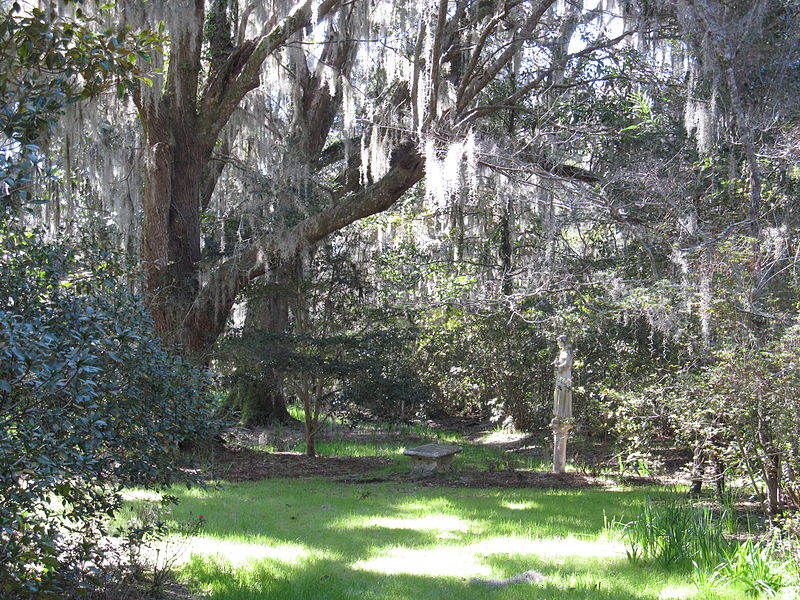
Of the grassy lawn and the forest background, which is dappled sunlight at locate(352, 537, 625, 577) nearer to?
the grassy lawn

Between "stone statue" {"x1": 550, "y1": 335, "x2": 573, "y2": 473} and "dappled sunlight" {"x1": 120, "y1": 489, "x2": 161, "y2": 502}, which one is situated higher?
"stone statue" {"x1": 550, "y1": 335, "x2": 573, "y2": 473}

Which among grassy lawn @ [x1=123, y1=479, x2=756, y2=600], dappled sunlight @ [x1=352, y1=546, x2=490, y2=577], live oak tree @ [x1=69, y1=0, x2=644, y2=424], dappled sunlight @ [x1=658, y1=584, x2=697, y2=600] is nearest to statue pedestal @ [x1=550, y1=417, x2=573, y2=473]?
grassy lawn @ [x1=123, y1=479, x2=756, y2=600]

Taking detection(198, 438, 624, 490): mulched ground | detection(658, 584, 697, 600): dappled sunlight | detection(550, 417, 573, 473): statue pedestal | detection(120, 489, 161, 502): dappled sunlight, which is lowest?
detection(198, 438, 624, 490): mulched ground

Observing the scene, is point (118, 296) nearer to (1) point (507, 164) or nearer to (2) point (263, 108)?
(1) point (507, 164)

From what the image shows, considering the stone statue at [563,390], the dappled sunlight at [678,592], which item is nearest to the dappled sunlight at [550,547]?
the dappled sunlight at [678,592]

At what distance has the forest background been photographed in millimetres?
3729

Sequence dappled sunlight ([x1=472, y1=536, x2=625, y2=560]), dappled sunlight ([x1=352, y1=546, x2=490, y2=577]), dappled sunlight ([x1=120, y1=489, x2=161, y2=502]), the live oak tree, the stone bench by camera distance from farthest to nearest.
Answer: the stone bench → the live oak tree → dappled sunlight ([x1=120, y1=489, x2=161, y2=502]) → dappled sunlight ([x1=472, y1=536, x2=625, y2=560]) → dappled sunlight ([x1=352, y1=546, x2=490, y2=577])

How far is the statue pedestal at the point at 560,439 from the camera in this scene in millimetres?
8867

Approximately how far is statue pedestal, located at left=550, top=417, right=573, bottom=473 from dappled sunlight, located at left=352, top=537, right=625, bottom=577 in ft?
10.4

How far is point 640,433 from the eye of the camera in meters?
6.91

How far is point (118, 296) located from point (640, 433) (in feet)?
16.5

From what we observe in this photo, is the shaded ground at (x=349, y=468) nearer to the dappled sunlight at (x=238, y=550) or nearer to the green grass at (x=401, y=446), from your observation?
the green grass at (x=401, y=446)

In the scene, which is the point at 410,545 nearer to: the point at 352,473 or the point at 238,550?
the point at 238,550

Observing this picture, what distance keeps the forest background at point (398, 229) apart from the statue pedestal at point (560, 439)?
1.55ft
